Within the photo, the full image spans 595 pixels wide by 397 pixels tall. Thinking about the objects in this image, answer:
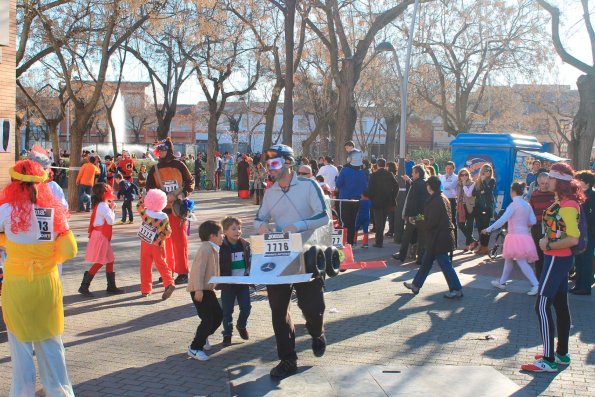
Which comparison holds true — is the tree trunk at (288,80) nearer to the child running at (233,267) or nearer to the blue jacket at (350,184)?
the blue jacket at (350,184)

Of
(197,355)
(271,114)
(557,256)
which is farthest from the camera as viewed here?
(271,114)

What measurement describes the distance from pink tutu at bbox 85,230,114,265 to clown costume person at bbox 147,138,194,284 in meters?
0.98

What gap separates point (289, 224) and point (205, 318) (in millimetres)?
1249

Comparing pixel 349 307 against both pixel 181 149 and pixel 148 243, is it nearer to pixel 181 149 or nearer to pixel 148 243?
pixel 148 243

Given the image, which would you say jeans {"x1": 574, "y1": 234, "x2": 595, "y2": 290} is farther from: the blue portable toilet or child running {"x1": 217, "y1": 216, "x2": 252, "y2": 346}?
the blue portable toilet

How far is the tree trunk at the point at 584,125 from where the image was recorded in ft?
67.4

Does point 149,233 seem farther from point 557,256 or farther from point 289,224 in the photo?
point 557,256

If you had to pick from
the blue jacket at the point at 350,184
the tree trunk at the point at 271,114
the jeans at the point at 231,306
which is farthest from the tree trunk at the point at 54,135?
the jeans at the point at 231,306

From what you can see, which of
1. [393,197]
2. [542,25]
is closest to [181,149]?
[542,25]

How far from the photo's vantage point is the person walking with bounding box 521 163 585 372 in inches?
254

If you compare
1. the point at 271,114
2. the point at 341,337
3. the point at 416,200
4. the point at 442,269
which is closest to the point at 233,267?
the point at 341,337

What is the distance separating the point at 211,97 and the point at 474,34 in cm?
1339

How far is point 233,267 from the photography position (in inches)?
275

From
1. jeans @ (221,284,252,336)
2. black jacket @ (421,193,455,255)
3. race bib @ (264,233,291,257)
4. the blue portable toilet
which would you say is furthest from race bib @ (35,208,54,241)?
the blue portable toilet
